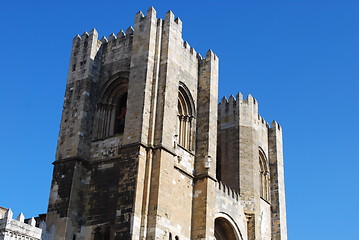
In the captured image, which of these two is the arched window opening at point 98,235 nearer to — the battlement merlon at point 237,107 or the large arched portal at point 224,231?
the large arched portal at point 224,231

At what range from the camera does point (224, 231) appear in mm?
29234

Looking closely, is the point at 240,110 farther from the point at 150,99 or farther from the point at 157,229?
the point at 157,229

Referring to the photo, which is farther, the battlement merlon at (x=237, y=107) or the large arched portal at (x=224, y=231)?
the battlement merlon at (x=237, y=107)

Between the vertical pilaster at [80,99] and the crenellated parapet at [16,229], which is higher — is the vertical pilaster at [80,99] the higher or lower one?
the higher one

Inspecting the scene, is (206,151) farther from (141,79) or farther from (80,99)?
(80,99)

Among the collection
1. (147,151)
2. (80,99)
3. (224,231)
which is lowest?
(224,231)

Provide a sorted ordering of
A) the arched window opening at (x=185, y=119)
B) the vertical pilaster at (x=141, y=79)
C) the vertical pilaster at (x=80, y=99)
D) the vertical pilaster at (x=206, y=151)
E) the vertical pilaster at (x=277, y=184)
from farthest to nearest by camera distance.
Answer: the vertical pilaster at (x=277, y=184) < the arched window opening at (x=185, y=119) < the vertical pilaster at (x=80, y=99) < the vertical pilaster at (x=206, y=151) < the vertical pilaster at (x=141, y=79)

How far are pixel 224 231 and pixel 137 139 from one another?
7681mm

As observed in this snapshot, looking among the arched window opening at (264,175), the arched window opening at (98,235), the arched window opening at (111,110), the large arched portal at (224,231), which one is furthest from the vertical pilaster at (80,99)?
the arched window opening at (264,175)

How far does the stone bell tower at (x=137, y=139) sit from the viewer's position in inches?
933

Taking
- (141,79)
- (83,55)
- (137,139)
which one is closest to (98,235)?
(137,139)

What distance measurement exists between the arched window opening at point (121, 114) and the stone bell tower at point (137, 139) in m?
0.04

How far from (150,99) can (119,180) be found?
11.9 feet

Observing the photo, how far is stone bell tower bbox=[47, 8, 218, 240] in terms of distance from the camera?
933 inches
